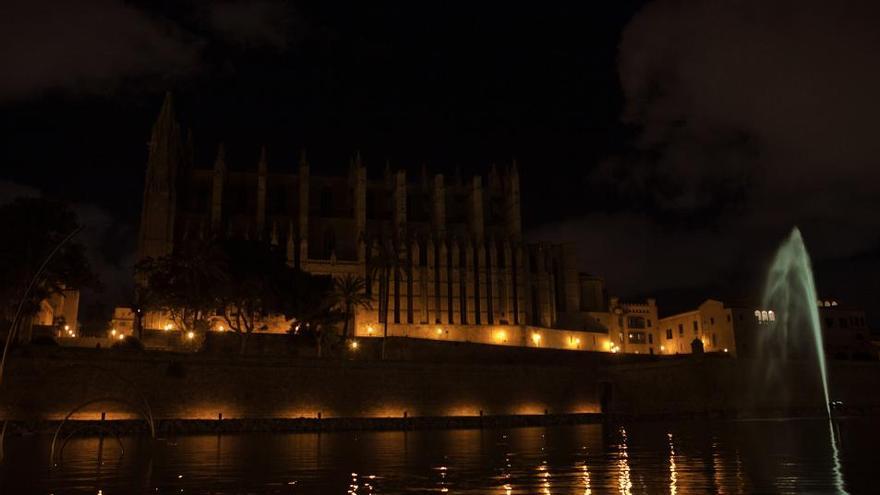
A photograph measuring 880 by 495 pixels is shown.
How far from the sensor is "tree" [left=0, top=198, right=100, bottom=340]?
50625 millimetres

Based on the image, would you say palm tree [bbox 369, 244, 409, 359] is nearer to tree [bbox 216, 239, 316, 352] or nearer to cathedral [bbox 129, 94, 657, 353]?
cathedral [bbox 129, 94, 657, 353]

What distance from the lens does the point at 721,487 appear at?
718 inches

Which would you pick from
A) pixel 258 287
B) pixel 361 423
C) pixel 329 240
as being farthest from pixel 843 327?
pixel 258 287

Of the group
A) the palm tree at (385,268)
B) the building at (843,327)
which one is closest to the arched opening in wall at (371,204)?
the palm tree at (385,268)

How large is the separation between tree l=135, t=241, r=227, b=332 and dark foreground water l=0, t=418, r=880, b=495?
23062mm

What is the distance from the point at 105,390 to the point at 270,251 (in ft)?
80.5

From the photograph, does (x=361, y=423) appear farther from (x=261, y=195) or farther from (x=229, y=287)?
(x=261, y=195)

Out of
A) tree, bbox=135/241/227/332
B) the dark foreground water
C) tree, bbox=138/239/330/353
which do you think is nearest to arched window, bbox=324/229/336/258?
tree, bbox=138/239/330/353

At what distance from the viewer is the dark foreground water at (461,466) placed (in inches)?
744

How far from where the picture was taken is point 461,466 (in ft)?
81.1

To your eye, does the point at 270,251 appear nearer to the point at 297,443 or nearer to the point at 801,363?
the point at 297,443

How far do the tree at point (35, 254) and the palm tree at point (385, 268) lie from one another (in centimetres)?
2990

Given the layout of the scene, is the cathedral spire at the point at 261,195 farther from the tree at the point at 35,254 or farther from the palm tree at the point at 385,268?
the tree at the point at 35,254

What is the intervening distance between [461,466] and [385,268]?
58.8 metres
